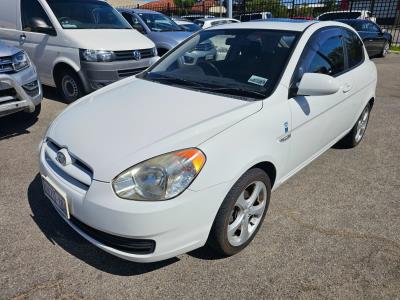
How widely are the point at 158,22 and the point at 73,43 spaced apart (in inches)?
145

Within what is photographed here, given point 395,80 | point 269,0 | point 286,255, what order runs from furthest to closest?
point 269,0
point 395,80
point 286,255

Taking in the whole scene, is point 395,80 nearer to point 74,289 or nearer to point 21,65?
point 21,65

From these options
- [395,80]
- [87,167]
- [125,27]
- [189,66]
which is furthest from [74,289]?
[395,80]

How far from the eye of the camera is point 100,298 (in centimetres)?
211

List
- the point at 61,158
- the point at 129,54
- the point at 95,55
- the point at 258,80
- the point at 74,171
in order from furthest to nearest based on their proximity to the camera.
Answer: the point at 129,54, the point at 95,55, the point at 258,80, the point at 61,158, the point at 74,171

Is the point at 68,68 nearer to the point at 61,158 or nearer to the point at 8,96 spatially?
the point at 8,96

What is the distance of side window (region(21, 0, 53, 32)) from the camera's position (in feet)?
18.8

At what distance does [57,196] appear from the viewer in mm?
2236

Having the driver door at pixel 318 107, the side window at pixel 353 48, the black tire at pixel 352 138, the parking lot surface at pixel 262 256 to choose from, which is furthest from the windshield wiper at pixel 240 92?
the black tire at pixel 352 138

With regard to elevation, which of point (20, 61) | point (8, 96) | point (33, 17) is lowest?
point (8, 96)

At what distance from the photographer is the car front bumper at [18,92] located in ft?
13.4

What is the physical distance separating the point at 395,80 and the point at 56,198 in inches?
361

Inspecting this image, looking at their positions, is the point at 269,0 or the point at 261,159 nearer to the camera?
the point at 261,159

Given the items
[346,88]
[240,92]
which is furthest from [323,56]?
[240,92]
